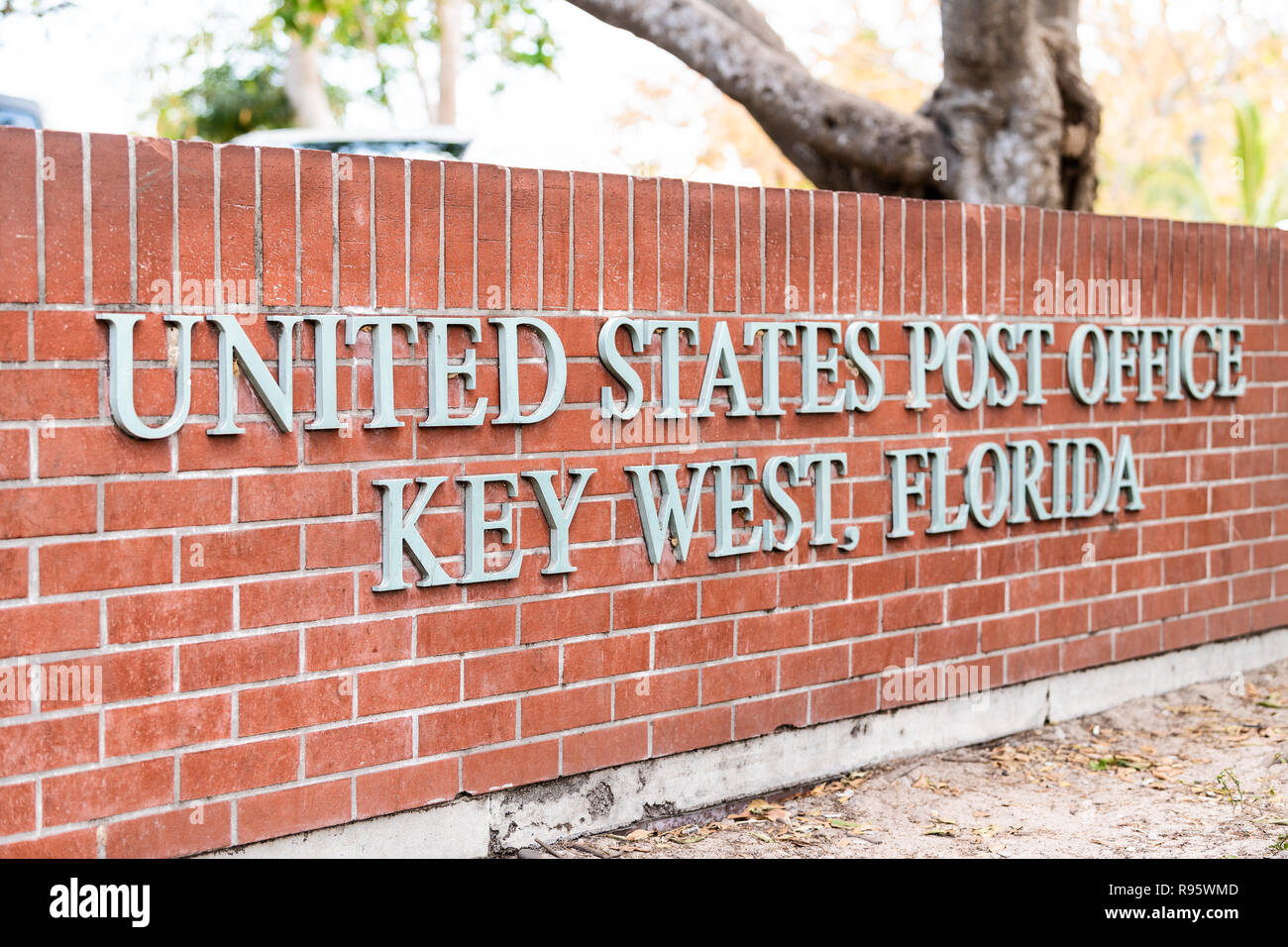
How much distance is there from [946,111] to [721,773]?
410cm

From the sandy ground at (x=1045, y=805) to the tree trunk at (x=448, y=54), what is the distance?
11.9 m

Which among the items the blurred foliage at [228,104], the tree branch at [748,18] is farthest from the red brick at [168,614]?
the blurred foliage at [228,104]

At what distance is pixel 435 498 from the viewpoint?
3.28 metres

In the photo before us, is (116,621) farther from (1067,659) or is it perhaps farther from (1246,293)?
(1246,293)

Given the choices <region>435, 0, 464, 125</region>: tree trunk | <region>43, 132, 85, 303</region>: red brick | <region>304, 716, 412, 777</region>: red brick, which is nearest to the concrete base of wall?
<region>304, 716, 412, 777</region>: red brick

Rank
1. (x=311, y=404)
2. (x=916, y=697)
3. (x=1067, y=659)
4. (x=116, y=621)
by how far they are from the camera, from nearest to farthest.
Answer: (x=116, y=621) < (x=311, y=404) < (x=916, y=697) < (x=1067, y=659)

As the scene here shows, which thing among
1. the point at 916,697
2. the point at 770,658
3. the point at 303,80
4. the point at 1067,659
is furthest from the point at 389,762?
the point at 303,80

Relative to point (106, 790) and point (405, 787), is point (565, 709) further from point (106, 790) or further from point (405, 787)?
point (106, 790)

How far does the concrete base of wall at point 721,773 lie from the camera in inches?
129

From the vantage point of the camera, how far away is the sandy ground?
11.9 feet

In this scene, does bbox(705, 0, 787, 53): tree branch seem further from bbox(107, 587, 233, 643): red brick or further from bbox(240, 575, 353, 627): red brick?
bbox(107, 587, 233, 643): red brick

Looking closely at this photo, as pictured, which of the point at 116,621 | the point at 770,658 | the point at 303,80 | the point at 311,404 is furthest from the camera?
the point at 303,80
